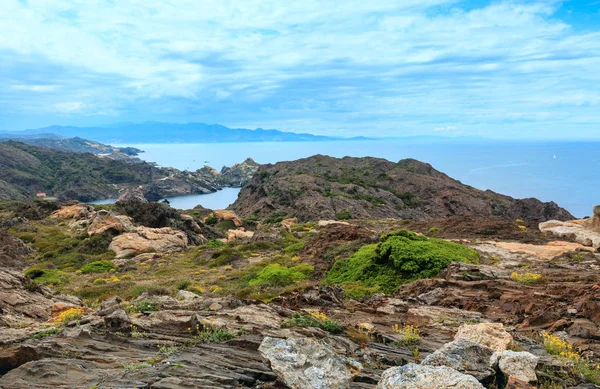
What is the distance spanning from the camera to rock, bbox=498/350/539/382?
7613mm

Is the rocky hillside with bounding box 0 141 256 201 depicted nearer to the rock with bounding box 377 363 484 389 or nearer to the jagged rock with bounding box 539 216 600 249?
the jagged rock with bounding box 539 216 600 249

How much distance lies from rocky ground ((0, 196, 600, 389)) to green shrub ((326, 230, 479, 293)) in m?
1.23

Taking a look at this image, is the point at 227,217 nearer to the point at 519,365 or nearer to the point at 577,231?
the point at 577,231

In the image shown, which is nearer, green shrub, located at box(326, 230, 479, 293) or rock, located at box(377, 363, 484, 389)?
rock, located at box(377, 363, 484, 389)

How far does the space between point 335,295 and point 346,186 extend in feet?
219

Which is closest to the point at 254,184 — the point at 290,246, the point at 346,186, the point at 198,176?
the point at 346,186

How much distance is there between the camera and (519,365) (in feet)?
25.6

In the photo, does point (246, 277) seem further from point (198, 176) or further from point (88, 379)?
point (198, 176)

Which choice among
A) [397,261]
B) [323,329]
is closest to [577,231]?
[397,261]

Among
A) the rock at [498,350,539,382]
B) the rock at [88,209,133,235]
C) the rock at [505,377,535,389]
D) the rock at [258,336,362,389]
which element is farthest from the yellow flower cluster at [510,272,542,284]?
the rock at [88,209,133,235]

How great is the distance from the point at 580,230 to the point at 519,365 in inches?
1001

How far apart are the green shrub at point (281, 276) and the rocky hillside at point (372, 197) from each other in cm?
3851

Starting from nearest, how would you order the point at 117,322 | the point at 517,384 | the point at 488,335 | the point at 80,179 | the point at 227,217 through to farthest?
1. the point at 517,384
2. the point at 488,335
3. the point at 117,322
4. the point at 227,217
5. the point at 80,179

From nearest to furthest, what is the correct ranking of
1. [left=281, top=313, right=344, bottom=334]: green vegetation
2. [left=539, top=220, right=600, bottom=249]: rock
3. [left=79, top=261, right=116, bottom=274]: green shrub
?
[left=281, top=313, right=344, bottom=334]: green vegetation, [left=539, top=220, right=600, bottom=249]: rock, [left=79, top=261, right=116, bottom=274]: green shrub
